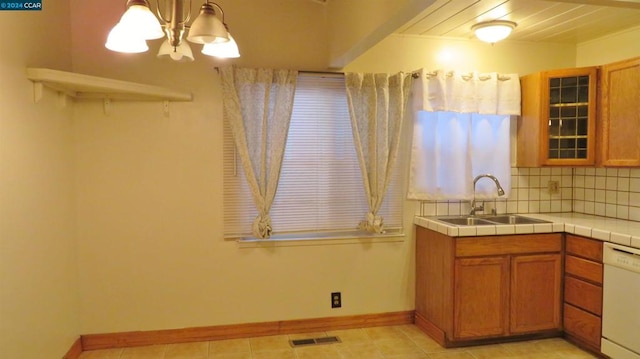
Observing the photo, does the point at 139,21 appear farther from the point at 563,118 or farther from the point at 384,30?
the point at 563,118

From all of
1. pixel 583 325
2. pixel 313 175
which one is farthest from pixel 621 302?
pixel 313 175

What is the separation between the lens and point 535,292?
10.7 ft

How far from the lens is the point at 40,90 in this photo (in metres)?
2.44

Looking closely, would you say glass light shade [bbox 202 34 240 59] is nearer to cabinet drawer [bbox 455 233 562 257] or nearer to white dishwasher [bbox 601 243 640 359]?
cabinet drawer [bbox 455 233 562 257]

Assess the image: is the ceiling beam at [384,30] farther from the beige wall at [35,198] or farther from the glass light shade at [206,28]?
the beige wall at [35,198]

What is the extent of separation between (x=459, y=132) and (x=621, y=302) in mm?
1580

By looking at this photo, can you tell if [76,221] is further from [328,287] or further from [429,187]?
[429,187]

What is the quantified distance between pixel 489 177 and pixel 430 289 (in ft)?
3.39

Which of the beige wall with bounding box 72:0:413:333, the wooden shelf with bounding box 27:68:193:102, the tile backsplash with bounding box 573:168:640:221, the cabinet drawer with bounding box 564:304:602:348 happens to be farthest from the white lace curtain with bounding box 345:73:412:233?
the tile backsplash with bounding box 573:168:640:221

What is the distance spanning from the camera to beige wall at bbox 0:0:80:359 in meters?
2.13

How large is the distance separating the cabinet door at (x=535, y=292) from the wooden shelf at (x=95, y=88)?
270cm

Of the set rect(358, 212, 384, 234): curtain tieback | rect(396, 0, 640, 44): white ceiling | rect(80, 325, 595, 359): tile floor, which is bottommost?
rect(80, 325, 595, 359): tile floor

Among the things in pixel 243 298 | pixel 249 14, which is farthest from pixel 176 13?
pixel 243 298

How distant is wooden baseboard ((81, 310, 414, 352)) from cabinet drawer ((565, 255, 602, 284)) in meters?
1.23
